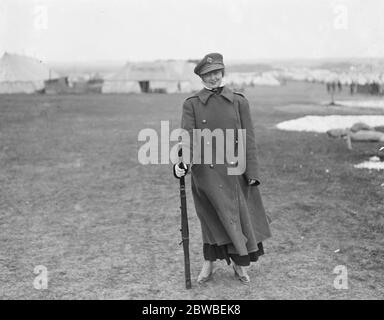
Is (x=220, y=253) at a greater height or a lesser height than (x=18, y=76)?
lesser

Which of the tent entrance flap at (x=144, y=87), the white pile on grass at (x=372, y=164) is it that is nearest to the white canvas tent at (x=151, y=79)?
the tent entrance flap at (x=144, y=87)

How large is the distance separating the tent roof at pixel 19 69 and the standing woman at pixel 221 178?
44772 mm

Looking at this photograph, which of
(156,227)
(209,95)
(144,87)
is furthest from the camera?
(144,87)

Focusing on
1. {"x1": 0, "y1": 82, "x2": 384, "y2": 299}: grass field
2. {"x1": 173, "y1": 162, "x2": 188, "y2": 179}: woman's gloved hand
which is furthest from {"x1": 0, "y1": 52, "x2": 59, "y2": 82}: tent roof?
{"x1": 173, "y1": 162, "x2": 188, "y2": 179}: woman's gloved hand

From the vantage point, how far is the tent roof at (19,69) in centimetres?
4581

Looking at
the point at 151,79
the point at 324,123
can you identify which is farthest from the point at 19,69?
the point at 324,123

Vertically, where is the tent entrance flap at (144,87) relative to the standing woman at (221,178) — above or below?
above

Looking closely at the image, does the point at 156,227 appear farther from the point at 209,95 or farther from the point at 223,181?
the point at 209,95

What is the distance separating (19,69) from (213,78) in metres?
46.3

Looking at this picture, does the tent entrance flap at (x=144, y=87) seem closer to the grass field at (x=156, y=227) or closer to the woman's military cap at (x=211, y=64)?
the grass field at (x=156, y=227)

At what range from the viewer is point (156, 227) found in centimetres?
670
